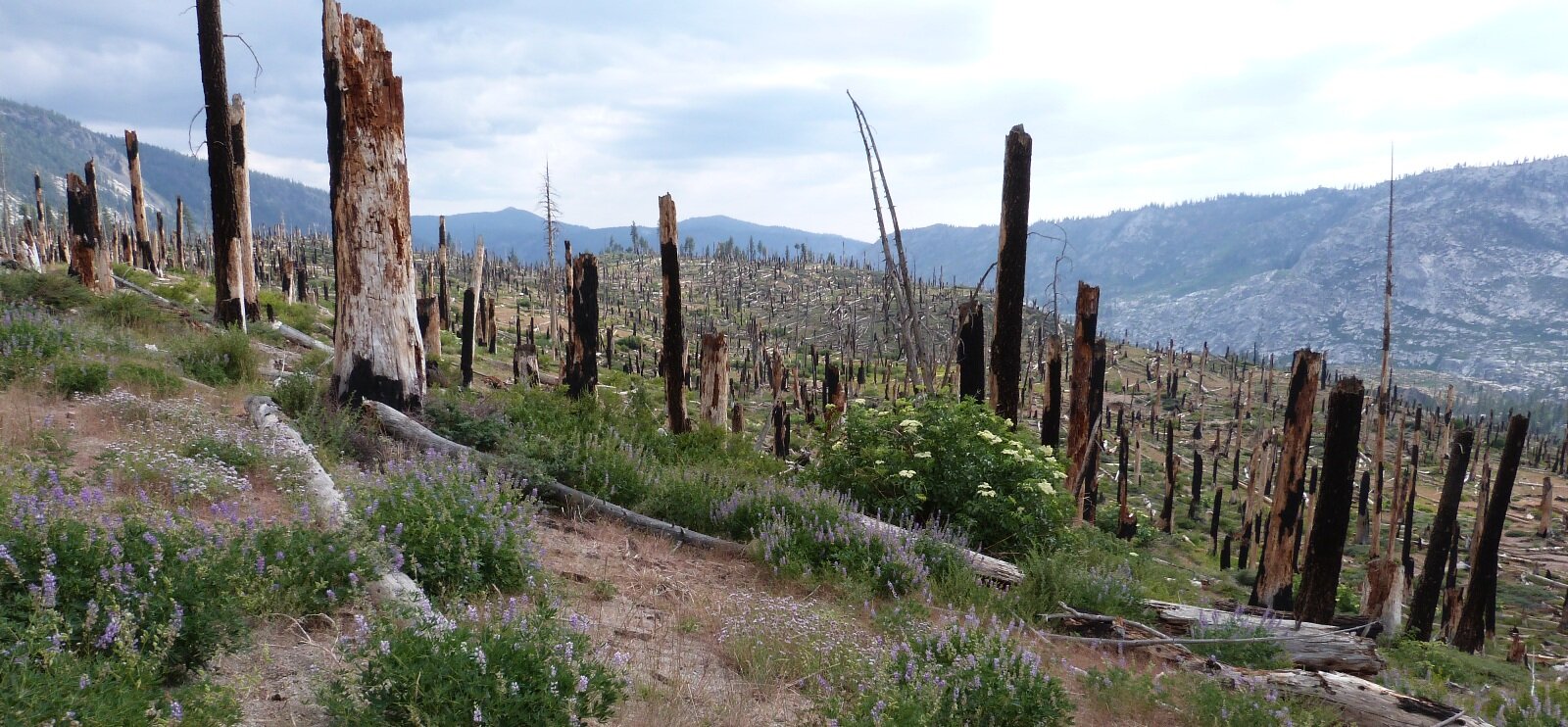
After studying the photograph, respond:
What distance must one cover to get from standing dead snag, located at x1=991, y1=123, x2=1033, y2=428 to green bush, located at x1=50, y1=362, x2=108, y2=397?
371 inches

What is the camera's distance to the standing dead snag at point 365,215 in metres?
8.44

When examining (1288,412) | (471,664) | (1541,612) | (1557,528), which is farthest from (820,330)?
(471,664)

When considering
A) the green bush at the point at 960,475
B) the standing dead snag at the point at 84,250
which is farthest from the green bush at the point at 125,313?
the green bush at the point at 960,475

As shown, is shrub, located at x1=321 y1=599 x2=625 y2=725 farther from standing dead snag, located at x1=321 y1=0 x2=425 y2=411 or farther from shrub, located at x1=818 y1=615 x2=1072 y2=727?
standing dead snag, located at x1=321 y1=0 x2=425 y2=411

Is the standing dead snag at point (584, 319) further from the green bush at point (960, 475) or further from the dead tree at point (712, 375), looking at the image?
the green bush at point (960, 475)

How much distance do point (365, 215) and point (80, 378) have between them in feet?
9.81

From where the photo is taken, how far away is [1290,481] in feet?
36.6

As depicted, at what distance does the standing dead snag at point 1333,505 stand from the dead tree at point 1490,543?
345 inches

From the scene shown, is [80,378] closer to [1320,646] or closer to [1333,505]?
[1320,646]

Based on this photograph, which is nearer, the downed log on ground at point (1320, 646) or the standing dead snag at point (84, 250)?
the downed log on ground at point (1320, 646)

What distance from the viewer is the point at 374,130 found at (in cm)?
852

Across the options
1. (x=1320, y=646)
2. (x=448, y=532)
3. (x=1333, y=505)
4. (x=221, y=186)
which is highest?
(x=221, y=186)

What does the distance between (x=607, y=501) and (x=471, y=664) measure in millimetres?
4489

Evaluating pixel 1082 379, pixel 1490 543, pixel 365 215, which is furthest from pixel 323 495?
pixel 1490 543
